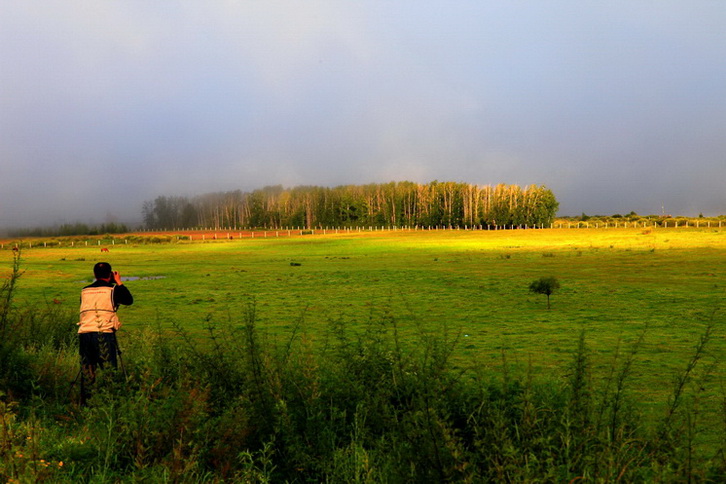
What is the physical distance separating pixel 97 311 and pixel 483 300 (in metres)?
17.4

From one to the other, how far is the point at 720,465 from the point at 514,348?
9.21m

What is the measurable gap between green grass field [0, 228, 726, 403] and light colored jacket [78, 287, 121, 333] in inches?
37.5

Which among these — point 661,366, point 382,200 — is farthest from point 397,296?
point 382,200

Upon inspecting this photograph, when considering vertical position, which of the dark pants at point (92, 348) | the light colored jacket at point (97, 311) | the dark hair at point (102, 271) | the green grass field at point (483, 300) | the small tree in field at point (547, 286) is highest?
the dark hair at point (102, 271)

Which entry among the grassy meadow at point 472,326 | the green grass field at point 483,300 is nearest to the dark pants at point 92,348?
the grassy meadow at point 472,326

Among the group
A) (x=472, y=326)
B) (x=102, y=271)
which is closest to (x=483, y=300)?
(x=472, y=326)

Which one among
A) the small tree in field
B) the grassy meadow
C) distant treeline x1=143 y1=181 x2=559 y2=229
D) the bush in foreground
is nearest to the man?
the bush in foreground

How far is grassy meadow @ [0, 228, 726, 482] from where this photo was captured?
4.89 meters

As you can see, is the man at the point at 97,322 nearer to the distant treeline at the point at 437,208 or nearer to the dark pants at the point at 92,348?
the dark pants at the point at 92,348

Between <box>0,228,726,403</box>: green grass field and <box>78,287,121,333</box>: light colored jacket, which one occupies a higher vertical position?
<box>78,287,121,333</box>: light colored jacket

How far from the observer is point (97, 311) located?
7961 mm

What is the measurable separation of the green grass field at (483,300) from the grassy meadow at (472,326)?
0.10 meters

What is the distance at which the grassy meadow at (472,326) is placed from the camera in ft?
16.1

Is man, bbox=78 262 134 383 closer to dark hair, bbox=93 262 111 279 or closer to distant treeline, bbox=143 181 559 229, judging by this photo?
dark hair, bbox=93 262 111 279
